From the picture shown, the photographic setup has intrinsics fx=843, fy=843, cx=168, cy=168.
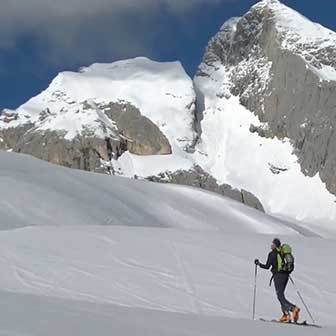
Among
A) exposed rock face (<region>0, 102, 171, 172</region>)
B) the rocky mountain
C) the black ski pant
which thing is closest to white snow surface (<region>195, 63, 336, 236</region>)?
the rocky mountain

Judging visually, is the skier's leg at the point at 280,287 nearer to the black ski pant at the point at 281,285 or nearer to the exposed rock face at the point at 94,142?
the black ski pant at the point at 281,285

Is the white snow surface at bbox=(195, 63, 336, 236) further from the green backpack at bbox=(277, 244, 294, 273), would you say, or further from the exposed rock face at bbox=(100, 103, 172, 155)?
the green backpack at bbox=(277, 244, 294, 273)

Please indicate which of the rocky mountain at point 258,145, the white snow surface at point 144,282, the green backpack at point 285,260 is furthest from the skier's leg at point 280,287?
the rocky mountain at point 258,145

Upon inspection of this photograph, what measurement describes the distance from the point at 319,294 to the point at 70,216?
23.7 meters

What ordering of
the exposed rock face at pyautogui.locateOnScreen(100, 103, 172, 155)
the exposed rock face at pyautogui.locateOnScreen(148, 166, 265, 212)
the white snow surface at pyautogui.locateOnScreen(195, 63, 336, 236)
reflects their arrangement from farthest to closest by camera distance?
the exposed rock face at pyautogui.locateOnScreen(100, 103, 172, 155)
the white snow surface at pyautogui.locateOnScreen(195, 63, 336, 236)
the exposed rock face at pyautogui.locateOnScreen(148, 166, 265, 212)

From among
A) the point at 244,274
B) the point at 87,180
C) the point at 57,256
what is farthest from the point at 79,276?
the point at 87,180

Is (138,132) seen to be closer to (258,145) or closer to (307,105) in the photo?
(258,145)

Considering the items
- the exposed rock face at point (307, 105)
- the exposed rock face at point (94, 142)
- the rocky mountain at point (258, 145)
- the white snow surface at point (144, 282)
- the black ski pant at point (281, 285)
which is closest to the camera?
the white snow surface at point (144, 282)

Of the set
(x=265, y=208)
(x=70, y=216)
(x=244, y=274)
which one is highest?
(x=244, y=274)

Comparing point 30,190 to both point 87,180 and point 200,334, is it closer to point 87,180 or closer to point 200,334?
point 87,180

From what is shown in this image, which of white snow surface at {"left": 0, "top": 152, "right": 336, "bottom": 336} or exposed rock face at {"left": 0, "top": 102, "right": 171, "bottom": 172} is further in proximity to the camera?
exposed rock face at {"left": 0, "top": 102, "right": 171, "bottom": 172}

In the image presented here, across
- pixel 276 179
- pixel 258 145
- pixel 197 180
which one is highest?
pixel 258 145

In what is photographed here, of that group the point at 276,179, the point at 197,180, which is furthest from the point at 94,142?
the point at 276,179

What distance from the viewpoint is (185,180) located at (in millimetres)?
179125
